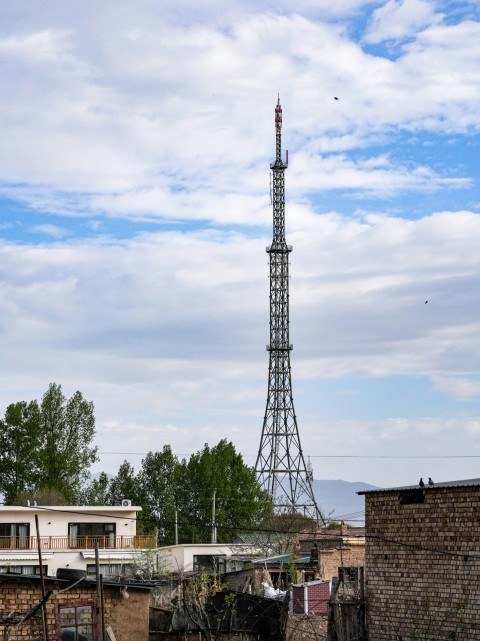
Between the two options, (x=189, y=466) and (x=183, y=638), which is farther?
(x=189, y=466)

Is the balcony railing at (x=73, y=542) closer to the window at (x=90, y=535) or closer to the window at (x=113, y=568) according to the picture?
the window at (x=90, y=535)

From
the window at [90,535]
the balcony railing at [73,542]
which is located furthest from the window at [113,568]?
the window at [90,535]

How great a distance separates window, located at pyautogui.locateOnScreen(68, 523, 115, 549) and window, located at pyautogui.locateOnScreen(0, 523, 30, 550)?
2.02 metres

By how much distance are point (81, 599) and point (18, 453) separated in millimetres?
41428

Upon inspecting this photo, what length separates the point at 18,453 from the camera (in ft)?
219

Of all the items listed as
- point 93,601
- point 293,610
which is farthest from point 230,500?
point 93,601

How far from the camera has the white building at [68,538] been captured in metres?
50.7

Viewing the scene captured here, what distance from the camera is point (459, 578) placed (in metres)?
27.2

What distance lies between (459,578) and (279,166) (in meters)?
57.5

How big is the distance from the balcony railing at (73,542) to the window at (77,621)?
24.0m

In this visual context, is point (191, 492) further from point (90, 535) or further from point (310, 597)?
point (310, 597)

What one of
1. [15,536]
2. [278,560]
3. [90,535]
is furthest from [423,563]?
[15,536]

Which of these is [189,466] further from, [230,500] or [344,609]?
[344,609]

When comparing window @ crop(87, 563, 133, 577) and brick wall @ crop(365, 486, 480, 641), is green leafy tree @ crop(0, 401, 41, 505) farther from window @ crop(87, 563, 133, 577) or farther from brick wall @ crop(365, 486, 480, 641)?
brick wall @ crop(365, 486, 480, 641)
